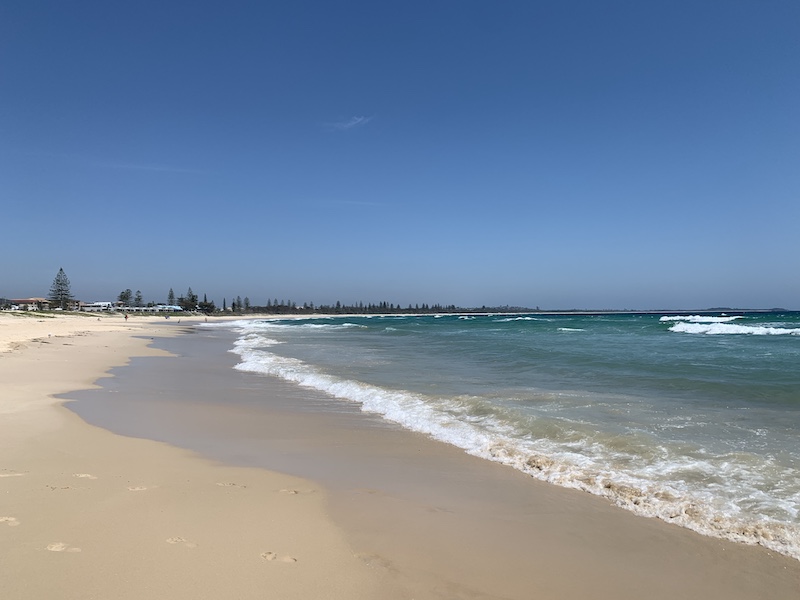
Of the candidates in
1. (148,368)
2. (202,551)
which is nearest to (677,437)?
(202,551)

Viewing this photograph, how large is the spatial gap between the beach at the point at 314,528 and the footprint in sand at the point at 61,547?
0.06 ft


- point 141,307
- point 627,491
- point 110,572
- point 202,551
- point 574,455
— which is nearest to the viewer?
point 110,572

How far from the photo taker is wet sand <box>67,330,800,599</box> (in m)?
3.00

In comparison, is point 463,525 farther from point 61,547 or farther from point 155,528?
point 61,547

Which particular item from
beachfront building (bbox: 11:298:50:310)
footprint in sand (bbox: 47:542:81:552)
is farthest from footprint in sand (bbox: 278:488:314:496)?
beachfront building (bbox: 11:298:50:310)

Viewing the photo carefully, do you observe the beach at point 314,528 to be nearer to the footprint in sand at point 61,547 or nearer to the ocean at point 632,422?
the footprint in sand at point 61,547

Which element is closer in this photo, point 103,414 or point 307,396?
point 103,414

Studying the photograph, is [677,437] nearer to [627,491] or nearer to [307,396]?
[627,491]

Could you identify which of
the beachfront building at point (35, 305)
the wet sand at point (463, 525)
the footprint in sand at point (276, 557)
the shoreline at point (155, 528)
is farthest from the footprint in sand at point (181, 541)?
the beachfront building at point (35, 305)

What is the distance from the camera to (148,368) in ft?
48.2

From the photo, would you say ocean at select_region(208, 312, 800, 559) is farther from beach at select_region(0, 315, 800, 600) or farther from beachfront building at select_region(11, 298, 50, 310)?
beachfront building at select_region(11, 298, 50, 310)

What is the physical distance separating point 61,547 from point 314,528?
5.66 ft

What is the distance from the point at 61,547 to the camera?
124 inches

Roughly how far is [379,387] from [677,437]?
628 cm
